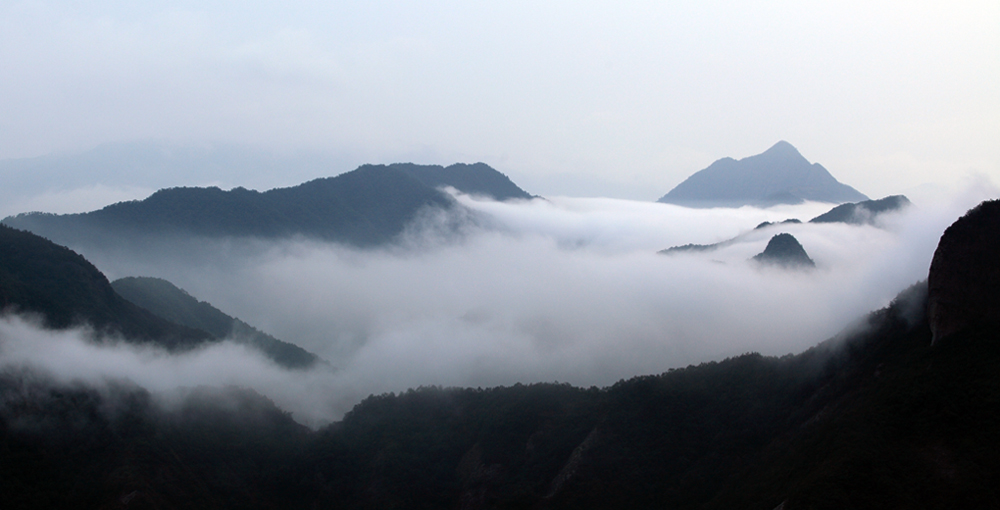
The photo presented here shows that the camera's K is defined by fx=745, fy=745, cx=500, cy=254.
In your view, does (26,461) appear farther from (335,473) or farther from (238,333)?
(238,333)

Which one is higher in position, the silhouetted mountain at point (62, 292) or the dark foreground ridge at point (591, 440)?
the silhouetted mountain at point (62, 292)

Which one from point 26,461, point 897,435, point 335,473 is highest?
point 897,435

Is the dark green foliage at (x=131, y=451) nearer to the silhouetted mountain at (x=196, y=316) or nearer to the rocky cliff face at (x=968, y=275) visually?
the silhouetted mountain at (x=196, y=316)

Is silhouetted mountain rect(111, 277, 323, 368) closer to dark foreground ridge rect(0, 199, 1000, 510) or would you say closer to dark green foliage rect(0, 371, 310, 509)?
dark foreground ridge rect(0, 199, 1000, 510)

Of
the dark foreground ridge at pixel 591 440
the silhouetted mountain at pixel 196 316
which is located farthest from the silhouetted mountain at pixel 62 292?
the silhouetted mountain at pixel 196 316

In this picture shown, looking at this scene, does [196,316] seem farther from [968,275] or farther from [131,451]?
[968,275]

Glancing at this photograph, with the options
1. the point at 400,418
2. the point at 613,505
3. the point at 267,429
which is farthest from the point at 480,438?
the point at 267,429

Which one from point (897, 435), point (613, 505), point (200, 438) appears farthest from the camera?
point (200, 438)
